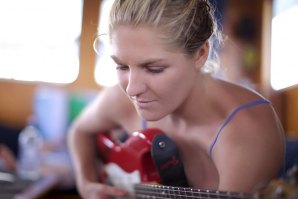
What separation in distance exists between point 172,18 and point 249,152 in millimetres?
316

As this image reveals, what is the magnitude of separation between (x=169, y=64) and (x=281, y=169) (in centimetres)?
37

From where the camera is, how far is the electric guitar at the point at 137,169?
0.98m

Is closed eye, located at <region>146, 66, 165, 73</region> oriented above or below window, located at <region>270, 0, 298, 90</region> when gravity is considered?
above

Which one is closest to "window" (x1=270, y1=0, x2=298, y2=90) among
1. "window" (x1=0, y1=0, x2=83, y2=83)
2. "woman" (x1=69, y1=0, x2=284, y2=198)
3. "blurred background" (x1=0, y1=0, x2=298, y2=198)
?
"blurred background" (x1=0, y1=0, x2=298, y2=198)

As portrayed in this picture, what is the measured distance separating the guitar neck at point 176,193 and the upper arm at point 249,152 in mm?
86

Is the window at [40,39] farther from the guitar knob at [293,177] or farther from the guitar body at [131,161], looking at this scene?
the guitar knob at [293,177]

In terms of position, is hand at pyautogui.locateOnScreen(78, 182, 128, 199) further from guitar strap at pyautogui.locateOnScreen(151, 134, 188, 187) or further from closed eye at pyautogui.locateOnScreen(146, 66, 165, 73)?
closed eye at pyautogui.locateOnScreen(146, 66, 165, 73)

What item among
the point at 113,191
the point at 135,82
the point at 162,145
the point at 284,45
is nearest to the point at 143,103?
the point at 135,82

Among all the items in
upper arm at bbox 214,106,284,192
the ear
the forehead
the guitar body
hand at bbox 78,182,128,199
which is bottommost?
hand at bbox 78,182,128,199

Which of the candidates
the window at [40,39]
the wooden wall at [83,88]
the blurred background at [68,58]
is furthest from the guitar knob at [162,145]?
the window at [40,39]

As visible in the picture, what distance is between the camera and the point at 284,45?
147 inches

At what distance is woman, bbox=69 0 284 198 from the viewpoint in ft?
3.19

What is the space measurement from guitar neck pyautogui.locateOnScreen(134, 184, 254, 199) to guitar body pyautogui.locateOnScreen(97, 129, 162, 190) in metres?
0.03

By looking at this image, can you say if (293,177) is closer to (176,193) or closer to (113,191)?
(176,193)
